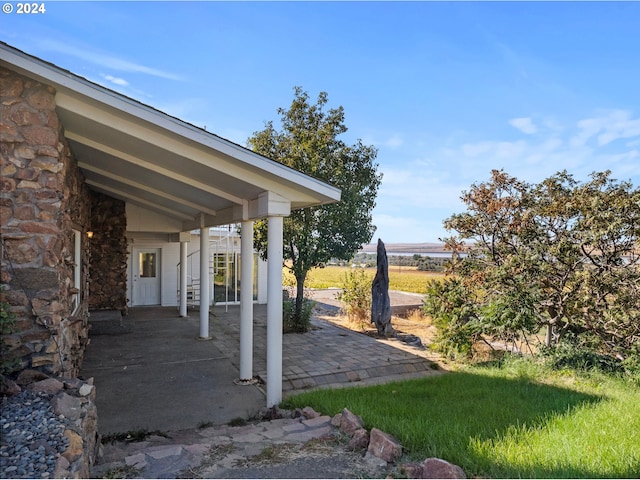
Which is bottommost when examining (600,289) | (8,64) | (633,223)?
(600,289)

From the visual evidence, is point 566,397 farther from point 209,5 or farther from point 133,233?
point 133,233

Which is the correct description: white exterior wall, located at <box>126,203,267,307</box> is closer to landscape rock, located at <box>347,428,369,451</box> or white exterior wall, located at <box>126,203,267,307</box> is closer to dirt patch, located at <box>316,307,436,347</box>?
dirt patch, located at <box>316,307,436,347</box>

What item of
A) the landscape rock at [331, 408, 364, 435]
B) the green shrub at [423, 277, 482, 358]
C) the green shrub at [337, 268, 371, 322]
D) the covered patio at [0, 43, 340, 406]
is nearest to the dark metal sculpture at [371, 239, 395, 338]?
the green shrub at [337, 268, 371, 322]

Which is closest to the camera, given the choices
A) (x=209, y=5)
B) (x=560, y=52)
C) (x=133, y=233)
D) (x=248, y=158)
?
(x=248, y=158)

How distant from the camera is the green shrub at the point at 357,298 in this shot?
502 inches

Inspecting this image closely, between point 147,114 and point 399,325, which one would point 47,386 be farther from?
point 399,325

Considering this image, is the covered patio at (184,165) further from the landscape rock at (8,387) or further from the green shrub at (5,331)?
the landscape rock at (8,387)

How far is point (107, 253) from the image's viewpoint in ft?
38.9

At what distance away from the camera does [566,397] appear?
5.32m

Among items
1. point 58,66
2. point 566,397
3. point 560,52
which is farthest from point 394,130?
point 58,66

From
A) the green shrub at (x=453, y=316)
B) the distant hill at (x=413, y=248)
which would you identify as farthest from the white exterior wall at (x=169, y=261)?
the green shrub at (x=453, y=316)

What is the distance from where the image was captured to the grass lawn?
327 centimetres

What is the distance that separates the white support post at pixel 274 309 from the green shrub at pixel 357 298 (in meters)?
7.18

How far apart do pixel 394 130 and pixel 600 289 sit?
293 inches
